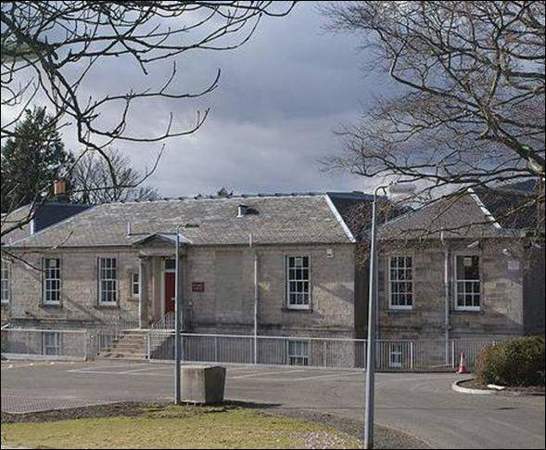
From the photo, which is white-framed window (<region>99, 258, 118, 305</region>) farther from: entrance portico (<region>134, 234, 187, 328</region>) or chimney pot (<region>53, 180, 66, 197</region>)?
chimney pot (<region>53, 180, 66, 197</region>)

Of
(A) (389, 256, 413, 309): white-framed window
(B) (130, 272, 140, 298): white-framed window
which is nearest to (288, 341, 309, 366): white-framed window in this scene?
(A) (389, 256, 413, 309): white-framed window

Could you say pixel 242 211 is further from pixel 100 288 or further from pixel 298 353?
pixel 298 353

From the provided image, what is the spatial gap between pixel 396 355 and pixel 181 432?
1613 cm

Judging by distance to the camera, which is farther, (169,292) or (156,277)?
(169,292)

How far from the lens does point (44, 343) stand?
42.2 metres

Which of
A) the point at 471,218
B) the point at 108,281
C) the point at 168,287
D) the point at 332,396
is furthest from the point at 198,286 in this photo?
the point at 332,396

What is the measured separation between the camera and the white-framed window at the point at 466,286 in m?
32.4

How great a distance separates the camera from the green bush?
12.0 metres

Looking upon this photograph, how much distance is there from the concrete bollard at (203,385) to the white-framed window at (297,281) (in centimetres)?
1646

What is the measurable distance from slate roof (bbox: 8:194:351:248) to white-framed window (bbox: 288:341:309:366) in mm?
3937

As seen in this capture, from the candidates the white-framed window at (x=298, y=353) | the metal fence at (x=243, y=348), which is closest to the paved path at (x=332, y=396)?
the metal fence at (x=243, y=348)

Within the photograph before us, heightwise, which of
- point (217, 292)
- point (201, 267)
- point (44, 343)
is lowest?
point (44, 343)

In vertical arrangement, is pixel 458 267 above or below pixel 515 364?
above

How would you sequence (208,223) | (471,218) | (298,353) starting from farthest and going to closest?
(208,223), (298,353), (471,218)
